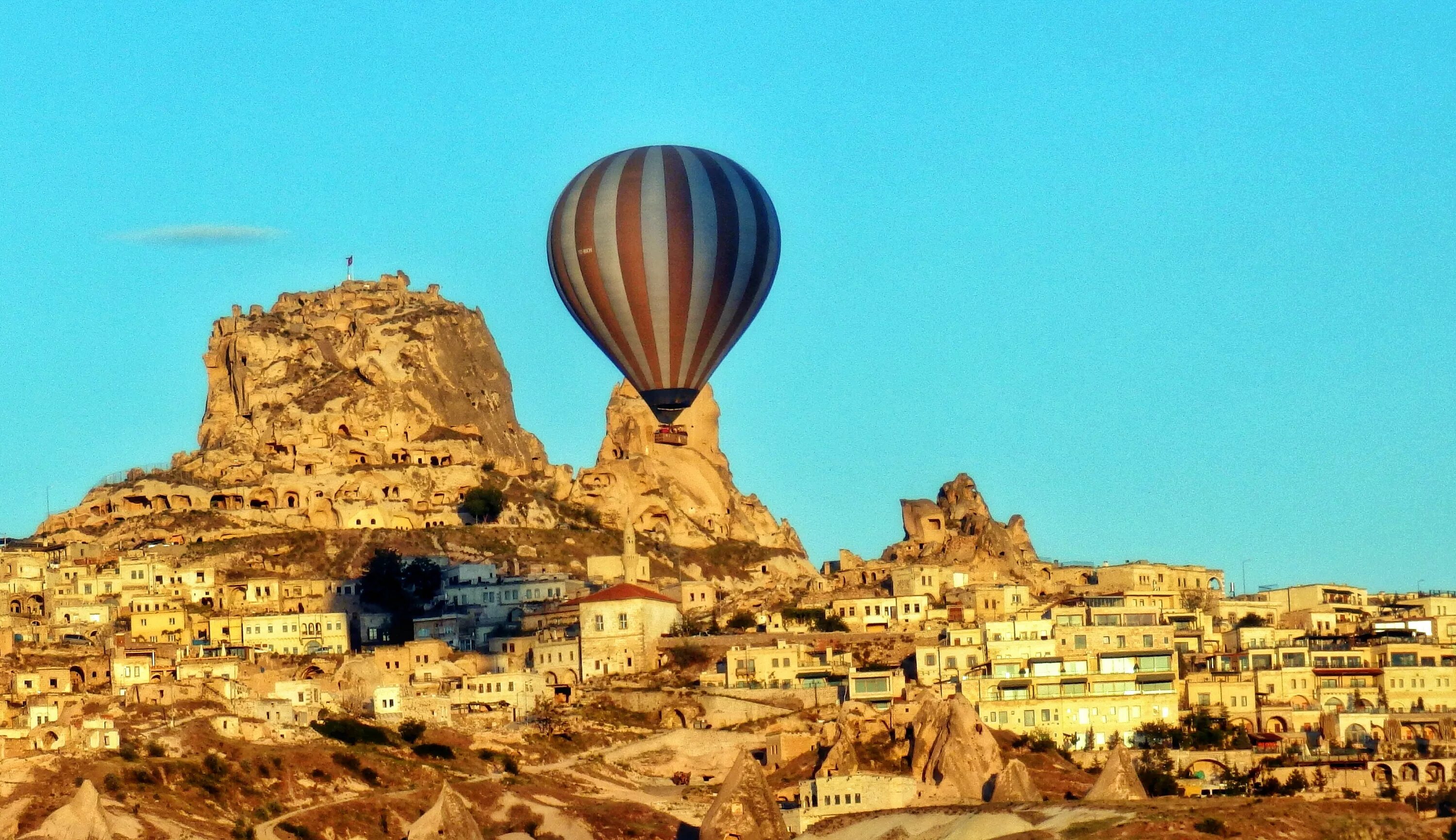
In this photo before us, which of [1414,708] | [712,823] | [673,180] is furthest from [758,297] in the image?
[1414,708]

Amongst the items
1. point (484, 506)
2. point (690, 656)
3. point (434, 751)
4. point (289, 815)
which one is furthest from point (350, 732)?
point (484, 506)

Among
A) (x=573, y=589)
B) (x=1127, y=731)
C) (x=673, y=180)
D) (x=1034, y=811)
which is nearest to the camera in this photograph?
(x=1034, y=811)

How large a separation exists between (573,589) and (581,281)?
100.0ft

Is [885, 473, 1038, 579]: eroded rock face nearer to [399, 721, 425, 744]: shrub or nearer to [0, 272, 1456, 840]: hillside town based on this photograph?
[0, 272, 1456, 840]: hillside town

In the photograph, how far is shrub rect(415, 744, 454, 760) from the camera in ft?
310

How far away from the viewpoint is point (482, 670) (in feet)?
350

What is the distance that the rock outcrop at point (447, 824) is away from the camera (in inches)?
3297

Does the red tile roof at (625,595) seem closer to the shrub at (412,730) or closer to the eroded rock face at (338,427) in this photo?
the shrub at (412,730)

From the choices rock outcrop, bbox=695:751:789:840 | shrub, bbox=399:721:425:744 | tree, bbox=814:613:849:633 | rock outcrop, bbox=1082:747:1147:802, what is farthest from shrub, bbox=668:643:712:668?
rock outcrop, bbox=1082:747:1147:802

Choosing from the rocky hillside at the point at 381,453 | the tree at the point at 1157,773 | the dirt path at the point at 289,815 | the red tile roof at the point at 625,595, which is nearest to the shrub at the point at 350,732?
the dirt path at the point at 289,815

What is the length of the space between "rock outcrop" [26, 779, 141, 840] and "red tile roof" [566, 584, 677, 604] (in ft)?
86.8

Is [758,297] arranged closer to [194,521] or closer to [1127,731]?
[1127,731]

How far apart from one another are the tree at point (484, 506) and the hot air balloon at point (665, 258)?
4037cm

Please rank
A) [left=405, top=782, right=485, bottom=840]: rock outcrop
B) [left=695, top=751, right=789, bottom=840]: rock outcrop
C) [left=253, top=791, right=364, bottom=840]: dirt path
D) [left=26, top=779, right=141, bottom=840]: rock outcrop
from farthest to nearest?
[left=253, top=791, right=364, bottom=840]: dirt path → [left=695, top=751, right=789, bottom=840]: rock outcrop → [left=405, top=782, right=485, bottom=840]: rock outcrop → [left=26, top=779, right=141, bottom=840]: rock outcrop
